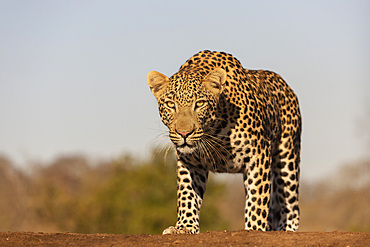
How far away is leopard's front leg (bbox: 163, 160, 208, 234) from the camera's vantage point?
1114 centimetres

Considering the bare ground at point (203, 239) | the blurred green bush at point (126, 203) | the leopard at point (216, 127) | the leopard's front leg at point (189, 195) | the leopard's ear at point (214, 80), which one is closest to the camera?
the bare ground at point (203, 239)

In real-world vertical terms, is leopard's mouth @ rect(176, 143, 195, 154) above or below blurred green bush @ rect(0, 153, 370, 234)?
below

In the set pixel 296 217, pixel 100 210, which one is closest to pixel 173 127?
pixel 296 217

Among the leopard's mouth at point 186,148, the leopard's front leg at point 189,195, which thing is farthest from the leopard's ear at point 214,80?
the leopard's front leg at point 189,195

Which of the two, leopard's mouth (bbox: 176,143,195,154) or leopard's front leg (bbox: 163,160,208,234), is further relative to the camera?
leopard's front leg (bbox: 163,160,208,234)

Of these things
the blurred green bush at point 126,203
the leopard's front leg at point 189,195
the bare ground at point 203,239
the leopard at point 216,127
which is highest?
the blurred green bush at point 126,203

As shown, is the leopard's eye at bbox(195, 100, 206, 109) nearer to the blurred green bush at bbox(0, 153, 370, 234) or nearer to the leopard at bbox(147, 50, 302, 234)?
the leopard at bbox(147, 50, 302, 234)

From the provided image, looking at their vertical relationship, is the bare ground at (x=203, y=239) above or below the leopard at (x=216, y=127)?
below

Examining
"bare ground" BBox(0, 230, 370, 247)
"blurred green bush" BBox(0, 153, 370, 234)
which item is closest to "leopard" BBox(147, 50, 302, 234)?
"bare ground" BBox(0, 230, 370, 247)

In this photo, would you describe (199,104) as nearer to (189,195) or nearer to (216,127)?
(216,127)

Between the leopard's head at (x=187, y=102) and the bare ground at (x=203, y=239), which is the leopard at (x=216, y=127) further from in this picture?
the bare ground at (x=203, y=239)

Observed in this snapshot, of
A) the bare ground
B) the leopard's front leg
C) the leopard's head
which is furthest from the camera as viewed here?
the leopard's front leg

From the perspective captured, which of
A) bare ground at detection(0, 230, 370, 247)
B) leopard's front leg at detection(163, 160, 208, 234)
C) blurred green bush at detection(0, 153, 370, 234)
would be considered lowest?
bare ground at detection(0, 230, 370, 247)

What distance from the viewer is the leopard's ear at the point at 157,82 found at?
35.3 ft
